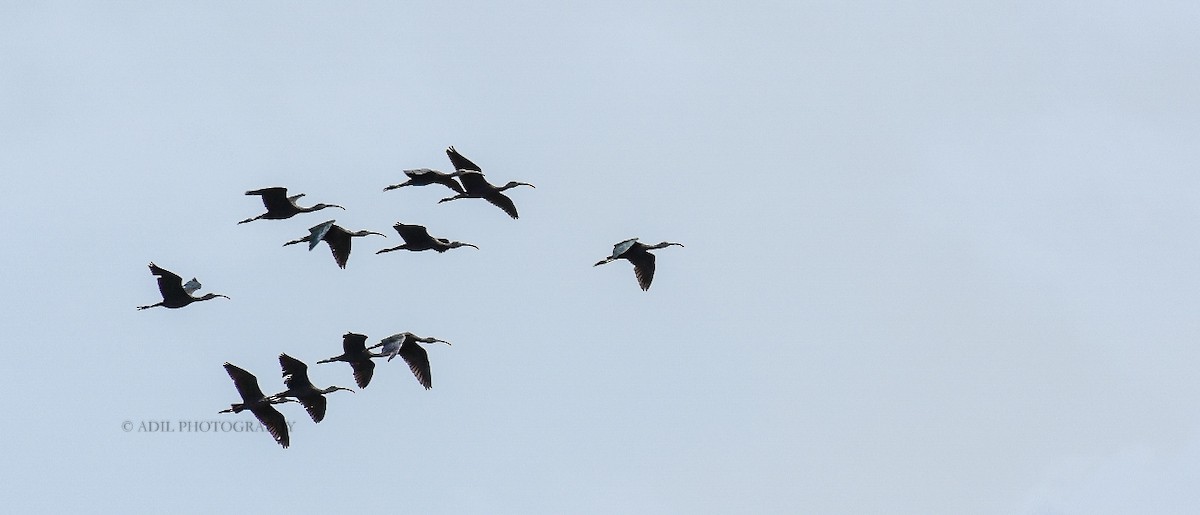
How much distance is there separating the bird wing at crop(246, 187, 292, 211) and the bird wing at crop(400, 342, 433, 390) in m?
4.93

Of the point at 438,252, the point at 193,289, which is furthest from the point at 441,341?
the point at 193,289

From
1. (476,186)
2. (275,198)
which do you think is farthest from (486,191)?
(275,198)

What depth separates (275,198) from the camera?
64.7 meters

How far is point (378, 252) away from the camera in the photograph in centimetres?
6638

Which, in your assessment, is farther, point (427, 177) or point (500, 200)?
point (500, 200)

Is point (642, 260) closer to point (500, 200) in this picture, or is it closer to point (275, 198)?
point (500, 200)

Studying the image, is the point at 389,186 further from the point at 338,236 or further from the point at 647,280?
the point at 647,280

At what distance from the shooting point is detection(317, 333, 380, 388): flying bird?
64750 millimetres

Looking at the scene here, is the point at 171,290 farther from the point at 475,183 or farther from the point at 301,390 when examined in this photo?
the point at 475,183

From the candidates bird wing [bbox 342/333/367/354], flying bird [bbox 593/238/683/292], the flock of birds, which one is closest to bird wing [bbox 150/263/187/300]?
the flock of birds

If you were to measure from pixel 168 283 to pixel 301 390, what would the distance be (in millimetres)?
4668

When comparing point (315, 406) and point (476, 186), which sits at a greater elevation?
point (476, 186)

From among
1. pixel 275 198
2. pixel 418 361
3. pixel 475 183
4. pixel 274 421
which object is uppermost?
pixel 475 183

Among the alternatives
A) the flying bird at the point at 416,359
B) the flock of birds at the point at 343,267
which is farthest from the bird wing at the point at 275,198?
the flying bird at the point at 416,359
